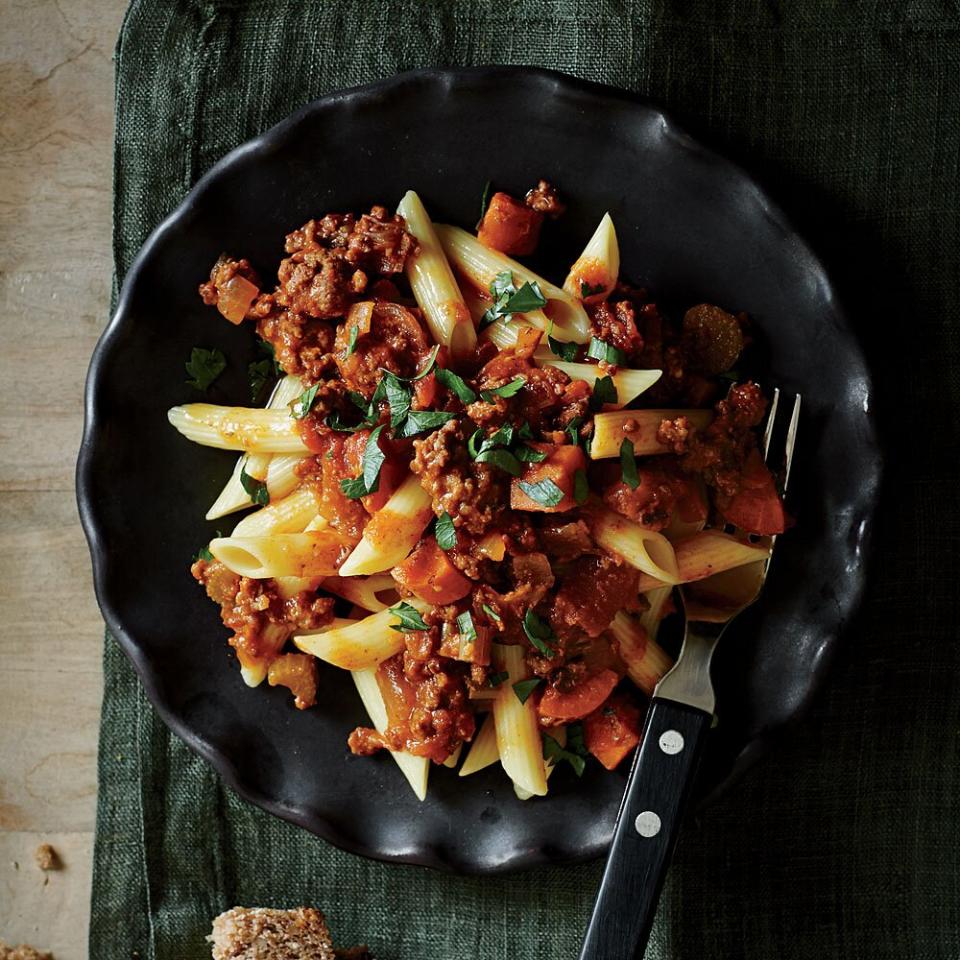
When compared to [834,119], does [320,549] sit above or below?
below

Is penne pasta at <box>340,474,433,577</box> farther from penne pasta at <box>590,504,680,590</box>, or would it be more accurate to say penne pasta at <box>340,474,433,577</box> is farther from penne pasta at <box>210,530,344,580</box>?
penne pasta at <box>590,504,680,590</box>

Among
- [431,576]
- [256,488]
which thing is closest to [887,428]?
[431,576]

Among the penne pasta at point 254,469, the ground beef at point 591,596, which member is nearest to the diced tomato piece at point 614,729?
the ground beef at point 591,596

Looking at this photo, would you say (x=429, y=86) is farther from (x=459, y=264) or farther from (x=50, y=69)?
(x=50, y=69)

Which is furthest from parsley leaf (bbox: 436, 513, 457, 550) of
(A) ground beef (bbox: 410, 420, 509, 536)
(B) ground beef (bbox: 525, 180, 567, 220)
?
(B) ground beef (bbox: 525, 180, 567, 220)

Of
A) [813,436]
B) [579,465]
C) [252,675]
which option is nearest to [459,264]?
[579,465]

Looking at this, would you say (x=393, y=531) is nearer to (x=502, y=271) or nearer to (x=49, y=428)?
(x=502, y=271)
